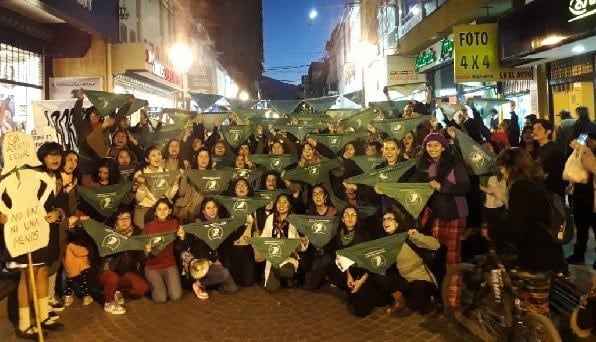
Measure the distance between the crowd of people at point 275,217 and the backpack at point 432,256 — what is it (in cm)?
7

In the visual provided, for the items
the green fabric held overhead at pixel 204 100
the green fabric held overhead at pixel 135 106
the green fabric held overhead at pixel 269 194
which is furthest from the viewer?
the green fabric held overhead at pixel 204 100

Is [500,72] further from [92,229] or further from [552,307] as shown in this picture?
[92,229]

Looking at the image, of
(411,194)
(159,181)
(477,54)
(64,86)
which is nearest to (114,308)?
(159,181)

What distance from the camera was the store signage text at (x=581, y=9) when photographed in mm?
8586

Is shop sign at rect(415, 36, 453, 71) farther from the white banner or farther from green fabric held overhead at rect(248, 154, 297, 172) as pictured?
the white banner

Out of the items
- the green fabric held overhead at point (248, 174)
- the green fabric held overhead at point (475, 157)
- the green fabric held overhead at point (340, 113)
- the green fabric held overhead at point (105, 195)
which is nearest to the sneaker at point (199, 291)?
the green fabric held overhead at point (105, 195)

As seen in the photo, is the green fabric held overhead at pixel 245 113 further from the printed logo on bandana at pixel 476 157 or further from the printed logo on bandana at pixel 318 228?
the printed logo on bandana at pixel 476 157

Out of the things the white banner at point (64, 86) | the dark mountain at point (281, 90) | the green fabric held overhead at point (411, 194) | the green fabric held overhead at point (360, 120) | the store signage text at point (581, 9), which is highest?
the dark mountain at point (281, 90)

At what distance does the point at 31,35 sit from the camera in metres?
11.5

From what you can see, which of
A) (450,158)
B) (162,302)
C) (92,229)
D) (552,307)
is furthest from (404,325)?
(92,229)

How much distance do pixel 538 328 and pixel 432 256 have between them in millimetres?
2309

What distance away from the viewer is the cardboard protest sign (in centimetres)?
512

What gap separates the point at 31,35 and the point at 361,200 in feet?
27.8

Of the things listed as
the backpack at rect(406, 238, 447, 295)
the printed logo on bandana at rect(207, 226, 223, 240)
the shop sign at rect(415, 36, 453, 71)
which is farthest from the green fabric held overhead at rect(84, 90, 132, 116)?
the shop sign at rect(415, 36, 453, 71)
